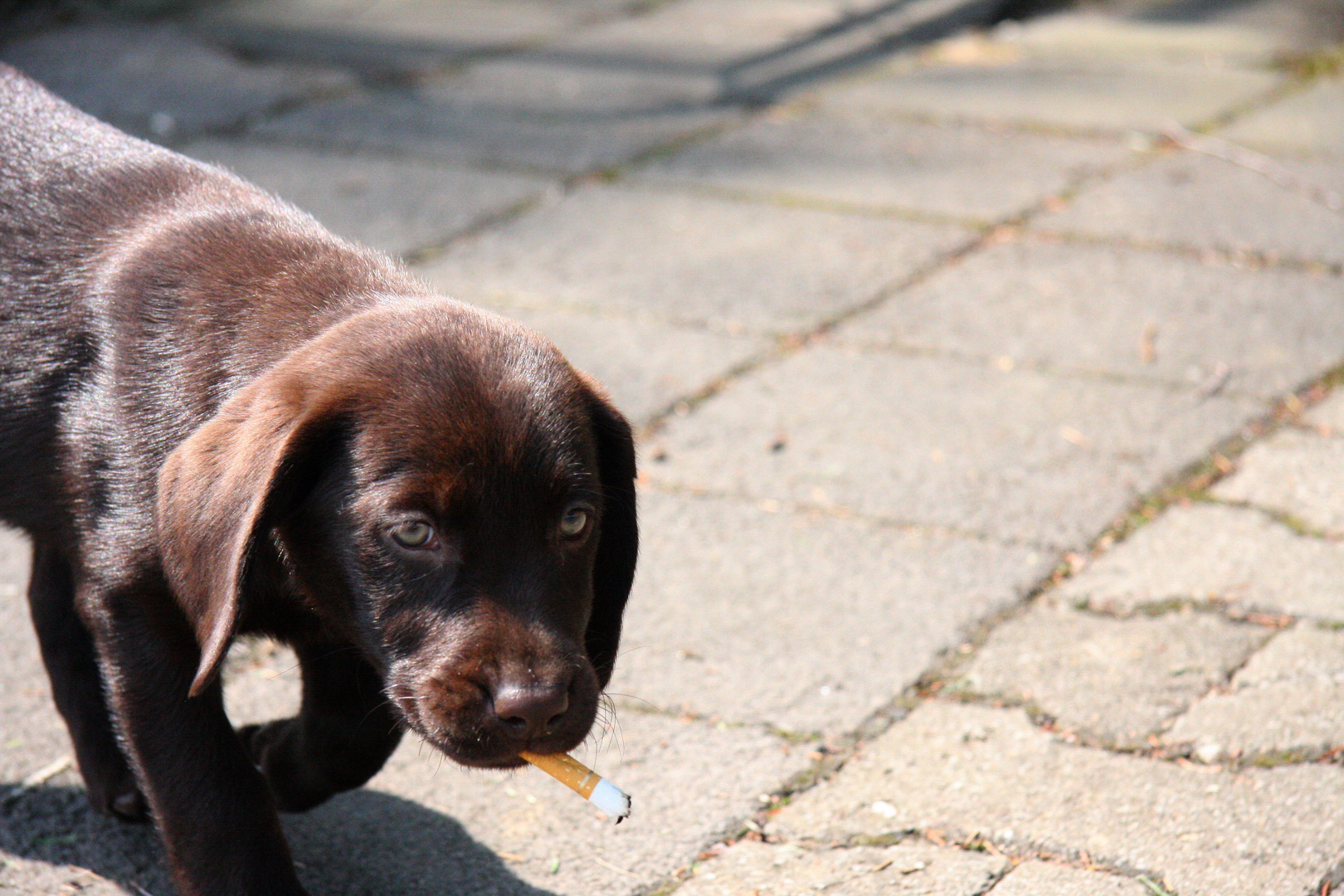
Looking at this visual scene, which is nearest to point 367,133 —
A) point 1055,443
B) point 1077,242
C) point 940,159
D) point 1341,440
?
point 940,159

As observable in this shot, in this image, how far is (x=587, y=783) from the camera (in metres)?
2.52

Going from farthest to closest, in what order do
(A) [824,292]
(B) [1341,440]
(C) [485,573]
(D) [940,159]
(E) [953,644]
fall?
1. (D) [940,159]
2. (A) [824,292]
3. (B) [1341,440]
4. (E) [953,644]
5. (C) [485,573]

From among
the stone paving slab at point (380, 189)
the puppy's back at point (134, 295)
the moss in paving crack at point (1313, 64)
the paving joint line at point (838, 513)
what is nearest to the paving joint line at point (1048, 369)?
the paving joint line at point (838, 513)

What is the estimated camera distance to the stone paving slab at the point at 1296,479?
13.6 ft

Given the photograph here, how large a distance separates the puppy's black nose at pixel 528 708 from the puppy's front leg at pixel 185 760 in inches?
21.4

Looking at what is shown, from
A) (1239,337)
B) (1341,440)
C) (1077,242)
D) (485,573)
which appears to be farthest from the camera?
(1077,242)

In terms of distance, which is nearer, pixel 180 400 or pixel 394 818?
pixel 180 400

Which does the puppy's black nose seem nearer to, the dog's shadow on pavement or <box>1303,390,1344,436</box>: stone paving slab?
the dog's shadow on pavement

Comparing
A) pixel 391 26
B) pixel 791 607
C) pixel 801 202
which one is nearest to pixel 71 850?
pixel 791 607

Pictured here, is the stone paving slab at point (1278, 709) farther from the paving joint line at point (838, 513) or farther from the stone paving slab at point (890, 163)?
the stone paving slab at point (890, 163)

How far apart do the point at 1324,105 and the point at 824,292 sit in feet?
10.7

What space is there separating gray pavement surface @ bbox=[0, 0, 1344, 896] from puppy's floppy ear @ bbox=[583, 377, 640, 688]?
0.32 metres

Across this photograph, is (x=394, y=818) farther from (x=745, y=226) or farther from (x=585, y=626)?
(x=745, y=226)

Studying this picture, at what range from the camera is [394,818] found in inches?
122
